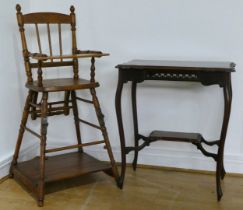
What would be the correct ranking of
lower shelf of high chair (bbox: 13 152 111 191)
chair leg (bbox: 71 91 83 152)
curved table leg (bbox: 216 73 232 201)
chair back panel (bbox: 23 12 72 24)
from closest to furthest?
1. curved table leg (bbox: 216 73 232 201)
2. lower shelf of high chair (bbox: 13 152 111 191)
3. chair back panel (bbox: 23 12 72 24)
4. chair leg (bbox: 71 91 83 152)

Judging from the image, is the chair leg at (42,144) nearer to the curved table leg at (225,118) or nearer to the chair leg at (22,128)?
the chair leg at (22,128)

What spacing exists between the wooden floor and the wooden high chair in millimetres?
88

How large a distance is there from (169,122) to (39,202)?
1.04m

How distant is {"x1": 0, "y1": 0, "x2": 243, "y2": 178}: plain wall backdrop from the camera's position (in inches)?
95.9

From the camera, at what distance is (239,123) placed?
8.18 ft

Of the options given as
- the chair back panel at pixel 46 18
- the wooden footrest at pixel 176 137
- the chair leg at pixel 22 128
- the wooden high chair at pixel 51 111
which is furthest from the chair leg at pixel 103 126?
the chair back panel at pixel 46 18

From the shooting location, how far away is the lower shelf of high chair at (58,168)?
2.27 m

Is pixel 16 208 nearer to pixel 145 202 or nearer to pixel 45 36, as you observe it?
pixel 145 202

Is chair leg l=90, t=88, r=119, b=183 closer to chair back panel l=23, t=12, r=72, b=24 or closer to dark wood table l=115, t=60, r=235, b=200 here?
dark wood table l=115, t=60, r=235, b=200

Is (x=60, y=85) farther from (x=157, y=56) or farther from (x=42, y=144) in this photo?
(x=157, y=56)

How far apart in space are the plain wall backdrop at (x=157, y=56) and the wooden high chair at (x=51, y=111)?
170mm

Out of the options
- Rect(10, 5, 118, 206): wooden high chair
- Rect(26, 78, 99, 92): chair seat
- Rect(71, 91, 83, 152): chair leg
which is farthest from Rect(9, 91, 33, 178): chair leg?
Rect(71, 91, 83, 152): chair leg

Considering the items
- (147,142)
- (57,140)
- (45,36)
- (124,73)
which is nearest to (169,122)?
(147,142)

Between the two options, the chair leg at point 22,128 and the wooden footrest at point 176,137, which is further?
the chair leg at point 22,128
